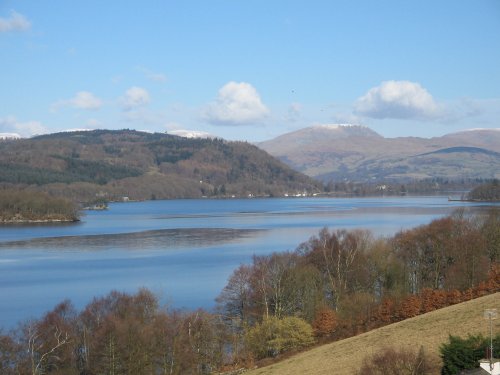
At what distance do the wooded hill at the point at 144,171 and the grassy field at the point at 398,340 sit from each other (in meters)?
105

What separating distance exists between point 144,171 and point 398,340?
155225 mm

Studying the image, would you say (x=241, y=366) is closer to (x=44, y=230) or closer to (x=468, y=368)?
(x=468, y=368)

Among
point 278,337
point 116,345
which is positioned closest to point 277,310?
point 278,337

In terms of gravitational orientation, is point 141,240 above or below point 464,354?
below

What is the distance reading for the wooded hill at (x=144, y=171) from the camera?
13238 cm

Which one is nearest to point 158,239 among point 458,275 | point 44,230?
point 44,230

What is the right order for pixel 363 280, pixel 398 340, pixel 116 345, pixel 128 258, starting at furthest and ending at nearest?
pixel 128 258
pixel 363 280
pixel 116 345
pixel 398 340

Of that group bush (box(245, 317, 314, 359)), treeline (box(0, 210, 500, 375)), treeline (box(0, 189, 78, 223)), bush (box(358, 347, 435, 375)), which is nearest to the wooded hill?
treeline (box(0, 189, 78, 223))

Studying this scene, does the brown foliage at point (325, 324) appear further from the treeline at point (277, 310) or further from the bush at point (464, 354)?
the bush at point (464, 354)

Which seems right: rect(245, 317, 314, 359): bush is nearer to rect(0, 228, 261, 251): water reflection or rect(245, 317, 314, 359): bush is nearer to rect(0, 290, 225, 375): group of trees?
rect(0, 290, 225, 375): group of trees

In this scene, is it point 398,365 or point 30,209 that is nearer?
point 398,365

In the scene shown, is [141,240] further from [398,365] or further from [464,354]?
[464,354]

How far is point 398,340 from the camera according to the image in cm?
1548

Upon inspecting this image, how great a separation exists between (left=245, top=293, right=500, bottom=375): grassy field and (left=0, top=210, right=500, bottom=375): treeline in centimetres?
189
